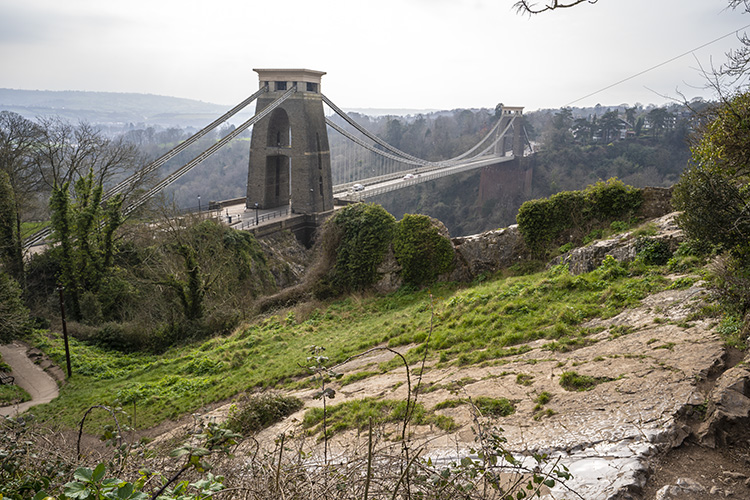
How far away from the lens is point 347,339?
10.1 m

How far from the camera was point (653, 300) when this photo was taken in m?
6.59

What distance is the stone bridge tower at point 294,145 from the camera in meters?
26.1

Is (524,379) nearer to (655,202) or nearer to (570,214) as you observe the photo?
(570,214)

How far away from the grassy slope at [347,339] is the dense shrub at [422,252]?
28.5 inches

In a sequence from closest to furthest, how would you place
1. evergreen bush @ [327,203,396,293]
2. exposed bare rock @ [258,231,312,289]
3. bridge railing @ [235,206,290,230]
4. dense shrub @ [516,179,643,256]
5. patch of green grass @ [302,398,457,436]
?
1. patch of green grass @ [302,398,457,436]
2. dense shrub @ [516,179,643,256]
3. evergreen bush @ [327,203,396,293]
4. exposed bare rock @ [258,231,312,289]
5. bridge railing @ [235,206,290,230]

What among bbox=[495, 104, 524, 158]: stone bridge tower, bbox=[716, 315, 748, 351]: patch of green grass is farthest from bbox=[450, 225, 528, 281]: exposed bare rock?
bbox=[495, 104, 524, 158]: stone bridge tower

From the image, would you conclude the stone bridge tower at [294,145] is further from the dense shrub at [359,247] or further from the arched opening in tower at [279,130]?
the dense shrub at [359,247]

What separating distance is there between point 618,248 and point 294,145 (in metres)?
20.4

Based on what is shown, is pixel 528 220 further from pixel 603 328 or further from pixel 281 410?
pixel 281 410

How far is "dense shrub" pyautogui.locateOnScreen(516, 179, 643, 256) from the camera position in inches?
475

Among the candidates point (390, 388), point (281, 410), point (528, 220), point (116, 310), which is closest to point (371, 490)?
point (390, 388)

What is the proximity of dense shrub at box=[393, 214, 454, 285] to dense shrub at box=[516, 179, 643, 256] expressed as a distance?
235cm

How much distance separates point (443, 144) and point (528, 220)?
160 feet

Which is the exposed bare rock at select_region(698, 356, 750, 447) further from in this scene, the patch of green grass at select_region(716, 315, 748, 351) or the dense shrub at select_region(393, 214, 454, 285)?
the dense shrub at select_region(393, 214, 454, 285)
